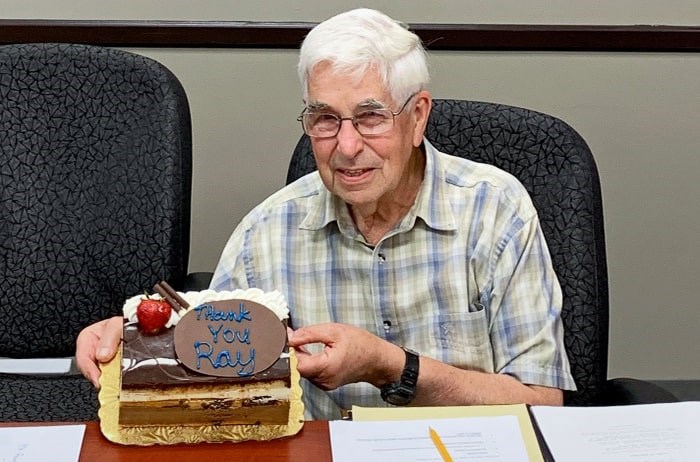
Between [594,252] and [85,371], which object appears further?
[594,252]

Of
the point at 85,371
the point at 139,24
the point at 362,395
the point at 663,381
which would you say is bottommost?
the point at 663,381

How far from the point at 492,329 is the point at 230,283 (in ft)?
1.44

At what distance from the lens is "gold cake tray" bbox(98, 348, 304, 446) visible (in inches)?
43.8

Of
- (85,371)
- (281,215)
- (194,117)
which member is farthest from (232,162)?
(85,371)

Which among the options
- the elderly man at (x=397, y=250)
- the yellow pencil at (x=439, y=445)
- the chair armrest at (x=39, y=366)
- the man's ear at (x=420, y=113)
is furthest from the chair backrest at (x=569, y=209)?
the chair armrest at (x=39, y=366)

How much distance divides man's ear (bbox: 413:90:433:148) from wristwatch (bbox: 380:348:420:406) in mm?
345

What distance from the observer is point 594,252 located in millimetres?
1586

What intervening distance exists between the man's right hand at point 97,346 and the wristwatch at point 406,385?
1.29 ft

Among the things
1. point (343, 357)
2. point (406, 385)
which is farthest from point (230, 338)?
point (406, 385)

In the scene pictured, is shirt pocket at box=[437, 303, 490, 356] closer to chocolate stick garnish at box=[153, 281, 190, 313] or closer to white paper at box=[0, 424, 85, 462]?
chocolate stick garnish at box=[153, 281, 190, 313]

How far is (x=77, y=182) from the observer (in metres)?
1.87

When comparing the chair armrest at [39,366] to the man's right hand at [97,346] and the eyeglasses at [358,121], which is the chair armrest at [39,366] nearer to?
the man's right hand at [97,346]

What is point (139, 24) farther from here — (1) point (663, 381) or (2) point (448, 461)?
(1) point (663, 381)

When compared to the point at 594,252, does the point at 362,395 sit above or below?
below
